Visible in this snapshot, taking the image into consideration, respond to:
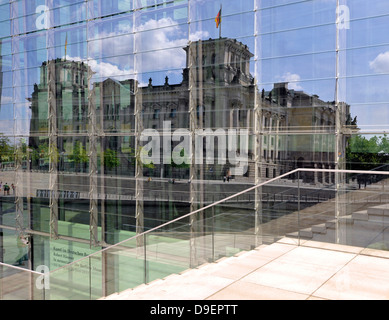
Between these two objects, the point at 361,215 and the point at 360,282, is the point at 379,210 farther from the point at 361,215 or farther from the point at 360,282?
the point at 360,282

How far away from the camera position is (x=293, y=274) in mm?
3826

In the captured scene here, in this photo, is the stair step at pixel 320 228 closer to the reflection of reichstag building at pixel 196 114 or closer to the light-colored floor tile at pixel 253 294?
the light-colored floor tile at pixel 253 294

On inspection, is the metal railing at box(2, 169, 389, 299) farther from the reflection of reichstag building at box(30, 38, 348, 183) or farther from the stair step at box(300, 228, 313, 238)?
the reflection of reichstag building at box(30, 38, 348, 183)

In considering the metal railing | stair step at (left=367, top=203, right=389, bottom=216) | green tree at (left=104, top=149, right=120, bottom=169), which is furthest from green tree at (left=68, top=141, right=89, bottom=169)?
stair step at (left=367, top=203, right=389, bottom=216)

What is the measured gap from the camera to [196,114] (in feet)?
32.7

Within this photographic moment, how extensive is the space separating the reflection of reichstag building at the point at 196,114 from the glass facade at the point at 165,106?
0.03 meters

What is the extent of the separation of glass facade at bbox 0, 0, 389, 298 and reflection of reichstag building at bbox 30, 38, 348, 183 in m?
0.03

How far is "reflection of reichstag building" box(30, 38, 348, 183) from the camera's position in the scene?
888 centimetres

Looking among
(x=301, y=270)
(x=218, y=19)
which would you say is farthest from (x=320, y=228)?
(x=218, y=19)

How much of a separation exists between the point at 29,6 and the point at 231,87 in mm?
7427

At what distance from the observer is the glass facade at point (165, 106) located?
27.8 feet

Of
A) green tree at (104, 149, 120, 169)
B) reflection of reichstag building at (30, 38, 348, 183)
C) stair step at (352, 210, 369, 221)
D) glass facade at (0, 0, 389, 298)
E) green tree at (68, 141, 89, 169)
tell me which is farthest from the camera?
green tree at (68, 141, 89, 169)

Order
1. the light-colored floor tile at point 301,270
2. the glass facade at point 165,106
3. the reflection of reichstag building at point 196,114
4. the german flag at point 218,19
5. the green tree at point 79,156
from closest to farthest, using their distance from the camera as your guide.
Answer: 1. the light-colored floor tile at point 301,270
2. the glass facade at point 165,106
3. the reflection of reichstag building at point 196,114
4. the german flag at point 218,19
5. the green tree at point 79,156

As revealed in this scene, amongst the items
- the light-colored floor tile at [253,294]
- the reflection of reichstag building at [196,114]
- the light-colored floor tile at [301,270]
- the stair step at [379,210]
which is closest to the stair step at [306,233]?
the light-colored floor tile at [301,270]
